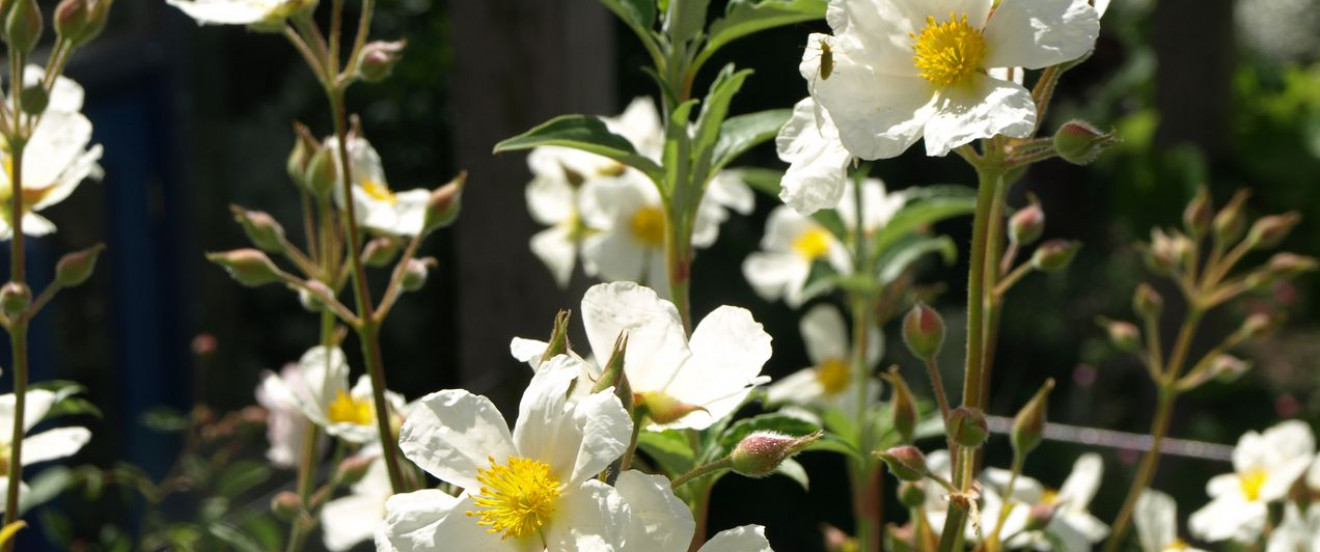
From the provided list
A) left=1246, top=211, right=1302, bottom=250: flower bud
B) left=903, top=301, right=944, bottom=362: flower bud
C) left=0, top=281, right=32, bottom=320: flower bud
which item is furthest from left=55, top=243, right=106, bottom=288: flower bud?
left=1246, top=211, right=1302, bottom=250: flower bud

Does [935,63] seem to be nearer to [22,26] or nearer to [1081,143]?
[1081,143]

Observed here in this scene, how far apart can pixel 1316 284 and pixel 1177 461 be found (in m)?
3.46

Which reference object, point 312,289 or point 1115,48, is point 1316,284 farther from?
point 312,289

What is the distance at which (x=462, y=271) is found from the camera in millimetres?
1901

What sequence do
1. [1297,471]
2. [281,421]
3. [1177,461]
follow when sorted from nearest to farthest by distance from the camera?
[1297,471]
[281,421]
[1177,461]

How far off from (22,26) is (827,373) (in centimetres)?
66

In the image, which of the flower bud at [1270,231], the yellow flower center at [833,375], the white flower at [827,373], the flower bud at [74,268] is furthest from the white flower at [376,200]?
the flower bud at [1270,231]

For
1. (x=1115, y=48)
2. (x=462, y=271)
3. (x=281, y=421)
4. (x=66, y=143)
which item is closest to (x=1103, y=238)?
(x=1115, y=48)

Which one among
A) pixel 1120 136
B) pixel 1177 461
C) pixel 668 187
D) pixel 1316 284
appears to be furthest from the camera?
pixel 1316 284

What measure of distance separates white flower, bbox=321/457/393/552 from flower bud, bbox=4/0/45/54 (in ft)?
0.86

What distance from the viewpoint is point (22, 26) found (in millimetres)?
568

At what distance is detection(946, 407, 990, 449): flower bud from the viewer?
488 millimetres

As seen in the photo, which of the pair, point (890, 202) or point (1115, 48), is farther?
point (1115, 48)

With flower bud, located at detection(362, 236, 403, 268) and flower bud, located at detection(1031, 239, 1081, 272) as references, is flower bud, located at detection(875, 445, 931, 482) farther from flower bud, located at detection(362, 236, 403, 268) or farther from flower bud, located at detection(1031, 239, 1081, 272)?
flower bud, located at detection(362, 236, 403, 268)
